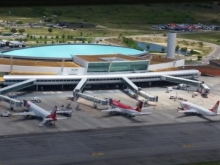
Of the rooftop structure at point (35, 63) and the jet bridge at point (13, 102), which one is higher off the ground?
the rooftop structure at point (35, 63)

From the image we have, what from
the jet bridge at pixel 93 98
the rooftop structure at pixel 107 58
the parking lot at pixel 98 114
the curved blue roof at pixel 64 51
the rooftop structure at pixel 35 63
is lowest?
the parking lot at pixel 98 114

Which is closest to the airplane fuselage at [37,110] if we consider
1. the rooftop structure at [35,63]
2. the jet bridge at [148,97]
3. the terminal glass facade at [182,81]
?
the jet bridge at [148,97]

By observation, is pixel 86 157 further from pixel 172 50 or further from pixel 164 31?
pixel 164 31

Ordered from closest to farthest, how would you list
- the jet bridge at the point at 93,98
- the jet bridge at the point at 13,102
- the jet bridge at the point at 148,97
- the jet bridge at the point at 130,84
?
the jet bridge at the point at 13,102 < the jet bridge at the point at 93,98 < the jet bridge at the point at 148,97 < the jet bridge at the point at 130,84

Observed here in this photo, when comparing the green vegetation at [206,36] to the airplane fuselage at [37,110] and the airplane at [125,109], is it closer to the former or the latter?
the airplane at [125,109]

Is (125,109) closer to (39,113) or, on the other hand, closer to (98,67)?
(39,113)

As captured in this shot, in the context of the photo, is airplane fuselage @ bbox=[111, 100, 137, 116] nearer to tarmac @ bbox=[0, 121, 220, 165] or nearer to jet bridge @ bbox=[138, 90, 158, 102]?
tarmac @ bbox=[0, 121, 220, 165]
